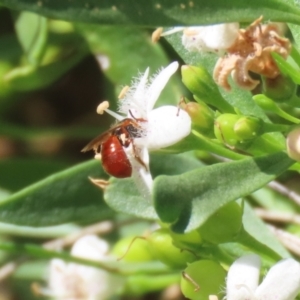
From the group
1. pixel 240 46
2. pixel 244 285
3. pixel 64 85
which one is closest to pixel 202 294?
pixel 244 285

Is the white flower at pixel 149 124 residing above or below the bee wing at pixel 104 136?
above

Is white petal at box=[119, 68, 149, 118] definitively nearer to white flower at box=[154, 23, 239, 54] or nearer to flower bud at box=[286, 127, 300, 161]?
white flower at box=[154, 23, 239, 54]

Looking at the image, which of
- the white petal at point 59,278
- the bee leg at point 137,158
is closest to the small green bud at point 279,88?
the bee leg at point 137,158

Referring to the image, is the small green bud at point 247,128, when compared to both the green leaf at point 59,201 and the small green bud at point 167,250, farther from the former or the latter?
the green leaf at point 59,201

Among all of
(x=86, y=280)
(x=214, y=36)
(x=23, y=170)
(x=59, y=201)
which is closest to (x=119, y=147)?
(x=214, y=36)

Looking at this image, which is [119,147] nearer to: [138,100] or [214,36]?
[138,100]

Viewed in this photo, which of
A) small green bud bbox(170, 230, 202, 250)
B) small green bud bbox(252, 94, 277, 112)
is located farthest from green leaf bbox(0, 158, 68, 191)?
small green bud bbox(252, 94, 277, 112)
